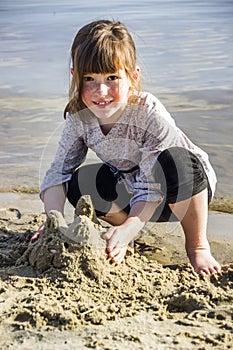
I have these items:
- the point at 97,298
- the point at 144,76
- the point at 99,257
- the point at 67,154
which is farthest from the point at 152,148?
the point at 144,76

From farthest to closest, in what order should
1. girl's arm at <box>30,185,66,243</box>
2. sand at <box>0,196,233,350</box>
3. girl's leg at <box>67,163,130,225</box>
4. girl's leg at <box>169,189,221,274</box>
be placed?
1. girl's leg at <box>67,163,130,225</box>
2. girl's arm at <box>30,185,66,243</box>
3. girl's leg at <box>169,189,221,274</box>
4. sand at <box>0,196,233,350</box>

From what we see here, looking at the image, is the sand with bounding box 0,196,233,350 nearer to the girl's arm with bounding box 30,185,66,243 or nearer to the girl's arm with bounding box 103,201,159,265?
the girl's arm with bounding box 103,201,159,265

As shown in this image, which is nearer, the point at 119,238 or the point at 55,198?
the point at 119,238

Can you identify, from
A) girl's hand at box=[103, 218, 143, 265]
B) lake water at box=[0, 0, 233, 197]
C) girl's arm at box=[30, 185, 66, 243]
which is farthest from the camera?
lake water at box=[0, 0, 233, 197]

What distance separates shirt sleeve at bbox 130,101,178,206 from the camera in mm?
3229

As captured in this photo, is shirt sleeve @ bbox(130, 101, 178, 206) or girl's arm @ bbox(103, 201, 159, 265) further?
shirt sleeve @ bbox(130, 101, 178, 206)

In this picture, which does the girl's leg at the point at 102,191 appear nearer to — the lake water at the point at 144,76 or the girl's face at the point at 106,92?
the girl's face at the point at 106,92

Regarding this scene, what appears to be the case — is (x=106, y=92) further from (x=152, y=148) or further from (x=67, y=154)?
(x=67, y=154)

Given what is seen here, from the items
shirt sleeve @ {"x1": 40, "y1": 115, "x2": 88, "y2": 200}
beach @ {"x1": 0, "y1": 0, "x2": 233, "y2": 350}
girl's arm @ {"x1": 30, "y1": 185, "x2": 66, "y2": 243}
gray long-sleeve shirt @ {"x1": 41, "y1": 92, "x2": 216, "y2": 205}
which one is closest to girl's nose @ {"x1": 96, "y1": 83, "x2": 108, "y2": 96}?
gray long-sleeve shirt @ {"x1": 41, "y1": 92, "x2": 216, "y2": 205}

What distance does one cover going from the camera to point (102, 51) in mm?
3127

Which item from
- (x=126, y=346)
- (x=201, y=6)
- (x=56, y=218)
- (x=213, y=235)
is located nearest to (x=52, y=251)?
(x=56, y=218)

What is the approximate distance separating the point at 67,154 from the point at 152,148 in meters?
0.53

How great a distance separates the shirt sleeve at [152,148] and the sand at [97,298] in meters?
0.30

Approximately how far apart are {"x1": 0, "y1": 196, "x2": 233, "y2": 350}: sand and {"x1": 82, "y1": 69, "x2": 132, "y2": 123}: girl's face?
0.49 metres
